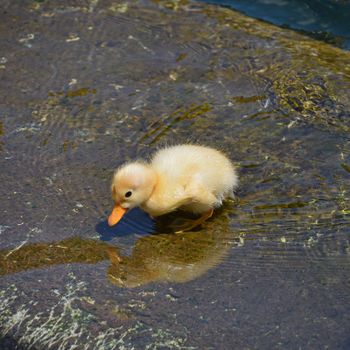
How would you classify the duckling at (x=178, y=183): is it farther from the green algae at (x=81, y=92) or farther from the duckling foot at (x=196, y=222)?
the green algae at (x=81, y=92)

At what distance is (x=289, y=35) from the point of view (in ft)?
22.8

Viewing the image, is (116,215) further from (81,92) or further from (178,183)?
(81,92)

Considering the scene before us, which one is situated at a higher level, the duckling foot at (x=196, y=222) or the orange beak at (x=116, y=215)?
the orange beak at (x=116, y=215)

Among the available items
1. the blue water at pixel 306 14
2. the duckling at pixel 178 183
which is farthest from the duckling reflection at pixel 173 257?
the blue water at pixel 306 14

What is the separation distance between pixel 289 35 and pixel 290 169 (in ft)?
7.79

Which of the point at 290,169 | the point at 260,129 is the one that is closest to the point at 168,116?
the point at 260,129

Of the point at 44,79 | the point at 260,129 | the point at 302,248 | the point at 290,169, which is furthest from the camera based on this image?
the point at 44,79

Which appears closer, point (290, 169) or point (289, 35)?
point (290, 169)

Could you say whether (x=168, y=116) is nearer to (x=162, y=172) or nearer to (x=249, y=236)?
(x=162, y=172)

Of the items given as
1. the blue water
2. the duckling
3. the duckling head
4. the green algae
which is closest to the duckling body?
the duckling

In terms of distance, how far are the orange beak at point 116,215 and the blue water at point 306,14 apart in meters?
4.20

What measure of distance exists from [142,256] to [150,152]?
1111mm

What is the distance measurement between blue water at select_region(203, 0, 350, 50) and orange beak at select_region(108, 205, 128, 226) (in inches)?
165

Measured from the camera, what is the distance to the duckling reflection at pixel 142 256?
4.08m
